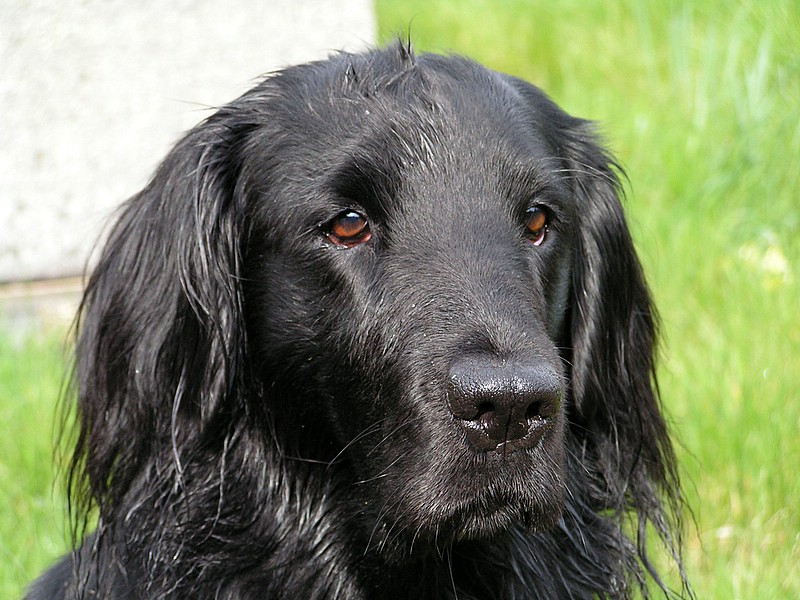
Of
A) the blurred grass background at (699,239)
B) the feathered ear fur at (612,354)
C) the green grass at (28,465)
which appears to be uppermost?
the feathered ear fur at (612,354)

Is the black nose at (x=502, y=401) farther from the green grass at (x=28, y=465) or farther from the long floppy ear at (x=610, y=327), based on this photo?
the green grass at (x=28, y=465)

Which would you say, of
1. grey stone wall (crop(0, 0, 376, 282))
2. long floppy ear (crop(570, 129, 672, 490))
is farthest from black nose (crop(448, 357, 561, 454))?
A: grey stone wall (crop(0, 0, 376, 282))

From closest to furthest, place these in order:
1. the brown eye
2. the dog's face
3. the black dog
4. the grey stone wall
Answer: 1. the dog's face
2. the black dog
3. the brown eye
4. the grey stone wall

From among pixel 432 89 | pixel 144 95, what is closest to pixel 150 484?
pixel 432 89

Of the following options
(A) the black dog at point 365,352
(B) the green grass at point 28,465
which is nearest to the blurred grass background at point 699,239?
(B) the green grass at point 28,465

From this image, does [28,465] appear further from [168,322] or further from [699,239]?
[699,239]

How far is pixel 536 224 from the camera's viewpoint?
3.11m

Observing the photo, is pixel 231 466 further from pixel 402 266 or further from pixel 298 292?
pixel 402 266

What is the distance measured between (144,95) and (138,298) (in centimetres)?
391

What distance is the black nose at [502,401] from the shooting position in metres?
2.54

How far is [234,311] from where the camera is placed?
3.20 meters

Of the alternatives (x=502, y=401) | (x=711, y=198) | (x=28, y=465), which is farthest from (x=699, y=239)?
(x=502, y=401)

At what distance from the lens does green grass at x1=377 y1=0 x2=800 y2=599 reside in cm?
462

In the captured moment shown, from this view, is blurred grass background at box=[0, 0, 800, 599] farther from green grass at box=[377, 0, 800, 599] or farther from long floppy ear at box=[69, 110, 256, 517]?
long floppy ear at box=[69, 110, 256, 517]
